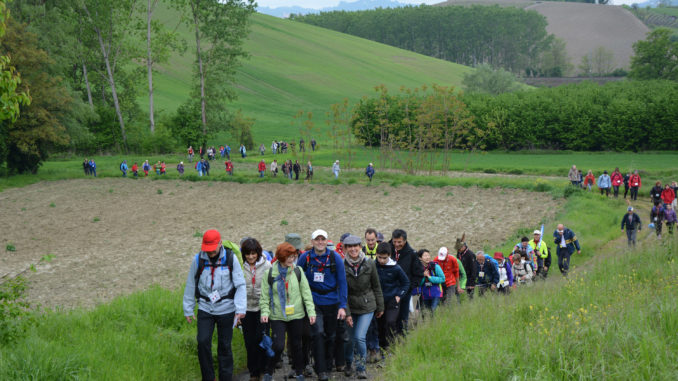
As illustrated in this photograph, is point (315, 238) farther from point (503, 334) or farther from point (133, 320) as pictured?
point (133, 320)

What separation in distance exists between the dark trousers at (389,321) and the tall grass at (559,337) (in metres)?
0.74

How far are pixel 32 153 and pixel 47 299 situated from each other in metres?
28.1

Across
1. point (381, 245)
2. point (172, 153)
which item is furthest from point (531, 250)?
point (172, 153)

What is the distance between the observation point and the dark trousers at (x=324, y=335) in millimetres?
7172

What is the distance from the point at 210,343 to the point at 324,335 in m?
1.51

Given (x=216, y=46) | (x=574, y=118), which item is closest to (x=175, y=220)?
(x=216, y=46)

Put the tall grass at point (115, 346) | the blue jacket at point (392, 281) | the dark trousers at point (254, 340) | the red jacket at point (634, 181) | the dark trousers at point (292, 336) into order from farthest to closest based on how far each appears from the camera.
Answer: the red jacket at point (634, 181)
the blue jacket at point (392, 281)
the dark trousers at point (254, 340)
the dark trousers at point (292, 336)
the tall grass at point (115, 346)

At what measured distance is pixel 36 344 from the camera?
21.0 ft

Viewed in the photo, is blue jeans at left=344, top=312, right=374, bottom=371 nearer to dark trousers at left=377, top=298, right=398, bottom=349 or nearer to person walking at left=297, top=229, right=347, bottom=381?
person walking at left=297, top=229, right=347, bottom=381

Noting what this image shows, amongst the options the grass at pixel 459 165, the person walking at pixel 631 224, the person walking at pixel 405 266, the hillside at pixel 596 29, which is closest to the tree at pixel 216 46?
the grass at pixel 459 165

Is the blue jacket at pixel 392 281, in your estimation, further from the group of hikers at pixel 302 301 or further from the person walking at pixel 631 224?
the person walking at pixel 631 224

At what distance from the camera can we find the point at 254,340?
741 cm

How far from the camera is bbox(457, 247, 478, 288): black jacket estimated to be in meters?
10.5

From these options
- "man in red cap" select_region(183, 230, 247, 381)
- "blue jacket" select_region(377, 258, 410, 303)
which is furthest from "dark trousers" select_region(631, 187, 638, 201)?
"man in red cap" select_region(183, 230, 247, 381)
